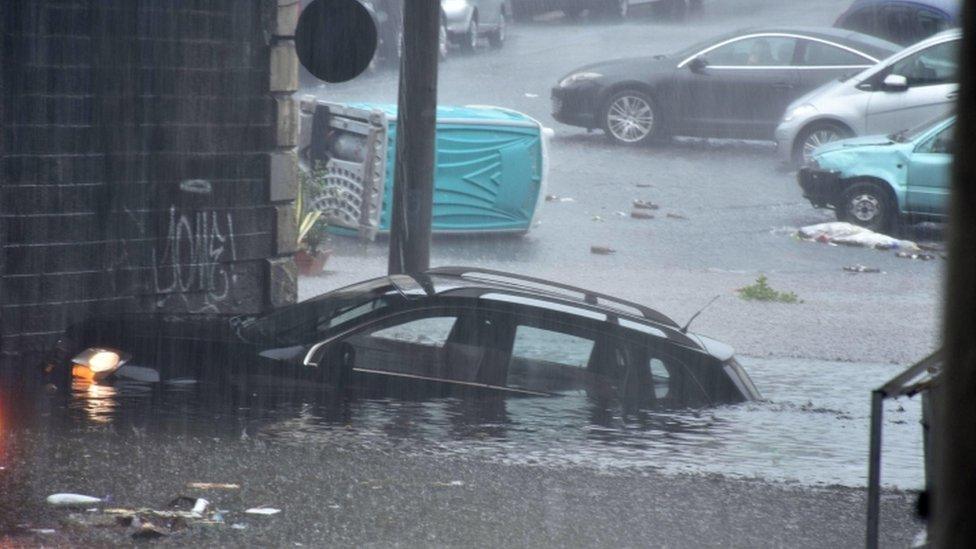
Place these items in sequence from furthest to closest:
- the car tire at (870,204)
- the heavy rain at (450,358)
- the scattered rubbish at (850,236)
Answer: the car tire at (870,204), the scattered rubbish at (850,236), the heavy rain at (450,358)

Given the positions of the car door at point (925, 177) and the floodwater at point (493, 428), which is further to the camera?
the car door at point (925, 177)

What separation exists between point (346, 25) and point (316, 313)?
2180mm

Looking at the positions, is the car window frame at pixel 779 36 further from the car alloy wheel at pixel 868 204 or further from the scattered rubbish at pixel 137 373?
the scattered rubbish at pixel 137 373

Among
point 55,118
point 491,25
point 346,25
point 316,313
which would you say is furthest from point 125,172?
point 491,25

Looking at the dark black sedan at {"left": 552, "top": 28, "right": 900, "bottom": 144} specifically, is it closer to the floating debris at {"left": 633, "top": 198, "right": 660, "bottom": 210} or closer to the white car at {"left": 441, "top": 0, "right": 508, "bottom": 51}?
the floating debris at {"left": 633, "top": 198, "right": 660, "bottom": 210}

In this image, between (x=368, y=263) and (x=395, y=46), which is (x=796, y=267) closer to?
(x=368, y=263)

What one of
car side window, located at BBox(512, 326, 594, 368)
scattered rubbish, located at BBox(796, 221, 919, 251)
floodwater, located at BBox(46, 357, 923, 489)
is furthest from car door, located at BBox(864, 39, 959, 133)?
car side window, located at BBox(512, 326, 594, 368)

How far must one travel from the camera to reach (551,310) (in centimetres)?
777

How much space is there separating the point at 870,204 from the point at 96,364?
441 inches

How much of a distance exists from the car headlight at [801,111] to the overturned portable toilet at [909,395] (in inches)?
605

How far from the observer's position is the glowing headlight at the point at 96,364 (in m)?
7.70

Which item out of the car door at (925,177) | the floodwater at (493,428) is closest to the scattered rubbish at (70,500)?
the floodwater at (493,428)

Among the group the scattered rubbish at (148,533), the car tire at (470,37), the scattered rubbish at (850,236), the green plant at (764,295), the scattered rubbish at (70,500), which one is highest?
the car tire at (470,37)

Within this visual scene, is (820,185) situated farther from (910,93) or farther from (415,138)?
(415,138)
